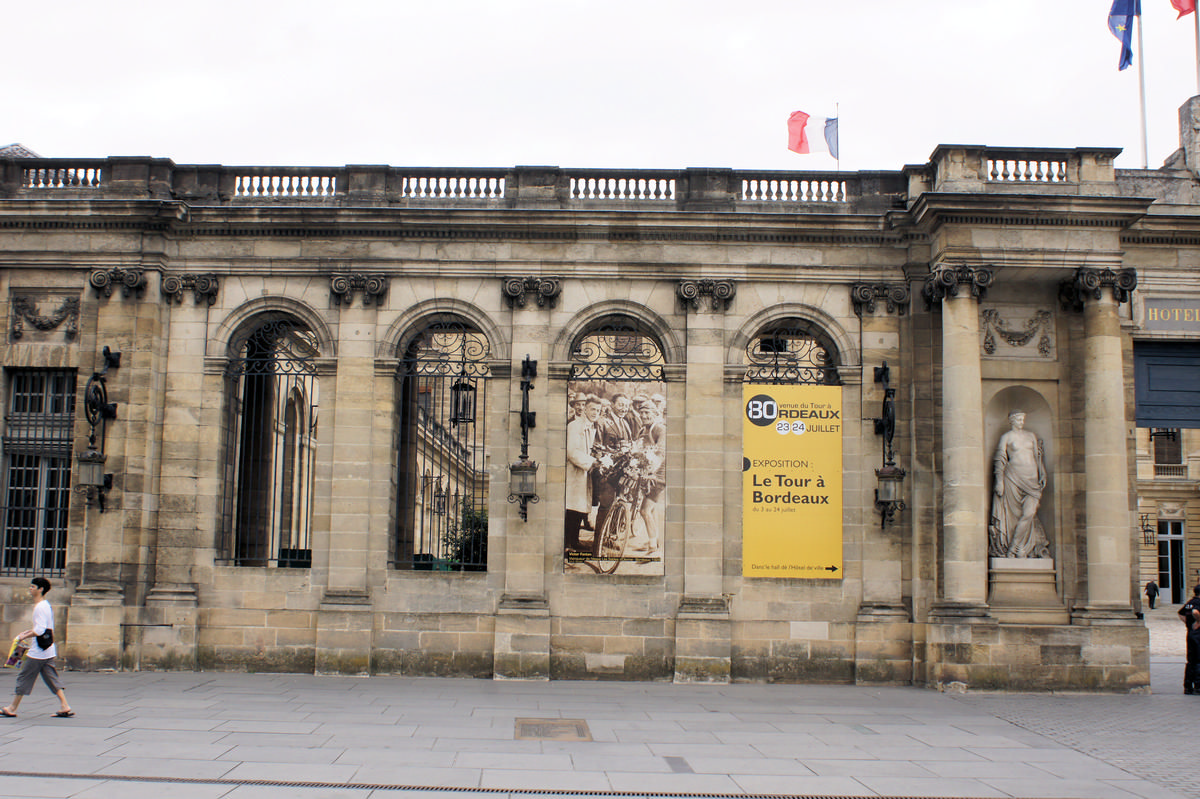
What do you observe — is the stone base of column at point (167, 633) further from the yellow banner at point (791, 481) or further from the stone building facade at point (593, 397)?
the yellow banner at point (791, 481)

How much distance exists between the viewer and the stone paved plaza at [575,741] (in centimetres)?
997

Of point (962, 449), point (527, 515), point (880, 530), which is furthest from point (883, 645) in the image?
point (527, 515)

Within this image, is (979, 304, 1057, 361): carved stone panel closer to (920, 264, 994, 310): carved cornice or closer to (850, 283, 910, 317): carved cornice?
(920, 264, 994, 310): carved cornice

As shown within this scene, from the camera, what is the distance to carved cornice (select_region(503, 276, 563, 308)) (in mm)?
18672

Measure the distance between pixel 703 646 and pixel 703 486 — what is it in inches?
111

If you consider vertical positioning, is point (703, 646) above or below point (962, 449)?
below

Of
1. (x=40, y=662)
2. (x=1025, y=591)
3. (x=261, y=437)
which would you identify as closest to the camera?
(x=40, y=662)

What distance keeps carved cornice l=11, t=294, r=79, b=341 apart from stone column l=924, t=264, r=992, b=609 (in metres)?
15.8

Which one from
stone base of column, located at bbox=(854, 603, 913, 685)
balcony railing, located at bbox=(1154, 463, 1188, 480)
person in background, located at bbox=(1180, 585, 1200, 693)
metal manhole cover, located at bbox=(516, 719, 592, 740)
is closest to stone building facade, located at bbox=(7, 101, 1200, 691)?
stone base of column, located at bbox=(854, 603, 913, 685)

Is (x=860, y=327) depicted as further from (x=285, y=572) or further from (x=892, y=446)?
(x=285, y=572)

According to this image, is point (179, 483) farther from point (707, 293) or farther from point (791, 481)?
point (791, 481)

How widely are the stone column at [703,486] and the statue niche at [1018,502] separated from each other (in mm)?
4620

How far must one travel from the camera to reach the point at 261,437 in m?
20.2

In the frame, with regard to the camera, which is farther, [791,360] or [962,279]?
[791,360]
